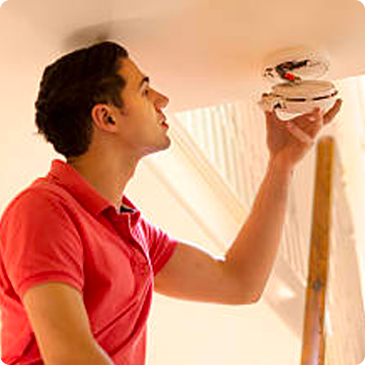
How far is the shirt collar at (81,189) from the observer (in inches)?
62.4

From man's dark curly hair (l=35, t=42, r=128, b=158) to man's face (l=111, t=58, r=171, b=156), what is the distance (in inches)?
0.8

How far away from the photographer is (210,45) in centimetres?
174

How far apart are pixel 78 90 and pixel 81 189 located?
253mm

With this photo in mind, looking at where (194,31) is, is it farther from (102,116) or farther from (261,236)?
(261,236)

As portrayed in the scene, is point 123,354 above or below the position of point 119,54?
below

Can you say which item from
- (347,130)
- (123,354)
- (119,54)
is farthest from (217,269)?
(347,130)

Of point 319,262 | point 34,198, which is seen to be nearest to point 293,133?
point 34,198

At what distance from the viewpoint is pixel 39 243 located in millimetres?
1352

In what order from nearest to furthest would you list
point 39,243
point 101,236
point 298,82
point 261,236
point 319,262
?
point 39,243 → point 101,236 → point 298,82 → point 261,236 → point 319,262

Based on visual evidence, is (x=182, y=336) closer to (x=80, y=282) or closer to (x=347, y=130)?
(x=80, y=282)

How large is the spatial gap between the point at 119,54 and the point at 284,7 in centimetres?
39

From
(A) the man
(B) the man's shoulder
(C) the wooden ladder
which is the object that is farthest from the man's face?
(C) the wooden ladder

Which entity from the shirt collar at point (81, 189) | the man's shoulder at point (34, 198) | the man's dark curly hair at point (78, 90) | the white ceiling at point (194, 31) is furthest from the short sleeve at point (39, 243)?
the white ceiling at point (194, 31)

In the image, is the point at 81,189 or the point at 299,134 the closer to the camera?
the point at 81,189
